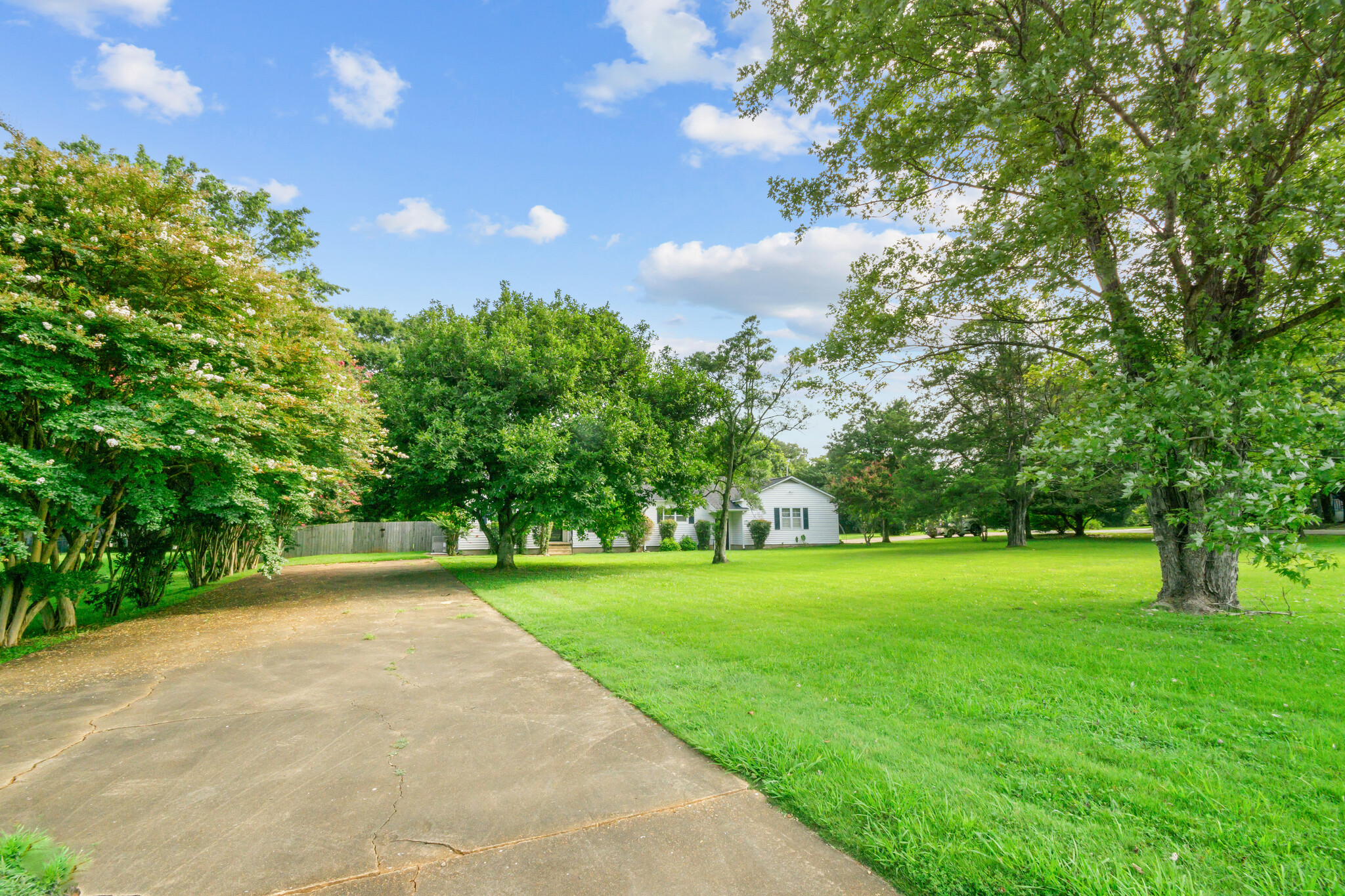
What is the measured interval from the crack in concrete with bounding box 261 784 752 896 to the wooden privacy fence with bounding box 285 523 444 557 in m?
27.5

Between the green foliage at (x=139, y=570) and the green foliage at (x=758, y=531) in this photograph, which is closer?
the green foliage at (x=139, y=570)

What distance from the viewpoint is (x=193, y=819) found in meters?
2.95

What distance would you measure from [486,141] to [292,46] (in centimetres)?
360

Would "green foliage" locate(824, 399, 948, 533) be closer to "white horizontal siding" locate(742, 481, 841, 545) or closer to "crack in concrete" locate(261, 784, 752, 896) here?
"white horizontal siding" locate(742, 481, 841, 545)

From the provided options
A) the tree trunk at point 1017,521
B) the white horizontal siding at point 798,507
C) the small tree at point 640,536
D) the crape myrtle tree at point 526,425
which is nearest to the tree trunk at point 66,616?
the crape myrtle tree at point 526,425

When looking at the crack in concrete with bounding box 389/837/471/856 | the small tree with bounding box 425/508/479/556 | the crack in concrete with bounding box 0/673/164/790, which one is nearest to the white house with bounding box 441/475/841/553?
the small tree with bounding box 425/508/479/556

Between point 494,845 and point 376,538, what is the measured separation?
30203 mm

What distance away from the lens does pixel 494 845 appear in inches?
105

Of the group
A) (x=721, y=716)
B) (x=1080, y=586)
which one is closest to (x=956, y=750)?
(x=721, y=716)

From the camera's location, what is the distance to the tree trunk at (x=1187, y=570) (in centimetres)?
786

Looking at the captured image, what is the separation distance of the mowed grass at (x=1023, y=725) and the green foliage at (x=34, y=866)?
3010 millimetres

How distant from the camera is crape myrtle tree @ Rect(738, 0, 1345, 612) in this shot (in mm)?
5191

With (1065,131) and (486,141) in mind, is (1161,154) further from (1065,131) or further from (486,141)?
(486,141)

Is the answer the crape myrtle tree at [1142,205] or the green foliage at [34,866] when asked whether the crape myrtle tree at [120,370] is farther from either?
the crape myrtle tree at [1142,205]
